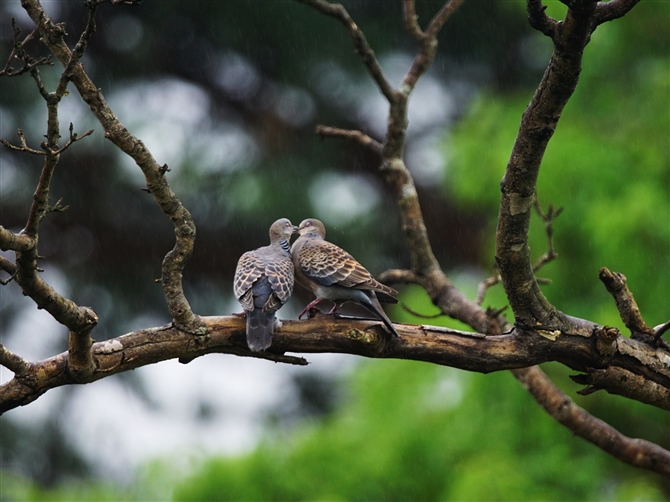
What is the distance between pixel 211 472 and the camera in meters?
8.15

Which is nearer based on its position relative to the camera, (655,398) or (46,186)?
(46,186)

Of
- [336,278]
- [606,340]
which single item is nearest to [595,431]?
[606,340]

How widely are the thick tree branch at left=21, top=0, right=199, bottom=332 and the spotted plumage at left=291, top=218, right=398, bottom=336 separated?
72 cm

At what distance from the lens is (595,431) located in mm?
4512

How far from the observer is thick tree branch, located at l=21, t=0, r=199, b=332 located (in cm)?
290

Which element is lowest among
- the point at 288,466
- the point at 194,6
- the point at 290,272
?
the point at 290,272

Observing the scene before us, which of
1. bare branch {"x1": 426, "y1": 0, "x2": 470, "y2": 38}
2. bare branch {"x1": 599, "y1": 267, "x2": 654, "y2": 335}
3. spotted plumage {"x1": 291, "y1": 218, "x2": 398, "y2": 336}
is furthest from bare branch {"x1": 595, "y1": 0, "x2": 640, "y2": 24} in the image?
bare branch {"x1": 426, "y1": 0, "x2": 470, "y2": 38}

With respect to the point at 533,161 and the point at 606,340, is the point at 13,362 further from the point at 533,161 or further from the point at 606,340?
the point at 606,340

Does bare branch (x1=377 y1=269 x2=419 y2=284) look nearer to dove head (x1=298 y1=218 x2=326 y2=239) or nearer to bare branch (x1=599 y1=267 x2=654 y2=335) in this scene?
dove head (x1=298 y1=218 x2=326 y2=239)

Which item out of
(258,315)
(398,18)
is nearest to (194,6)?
(398,18)

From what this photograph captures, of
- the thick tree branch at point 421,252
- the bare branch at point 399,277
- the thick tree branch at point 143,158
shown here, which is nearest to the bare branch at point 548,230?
the thick tree branch at point 421,252

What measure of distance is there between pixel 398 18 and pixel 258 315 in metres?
8.77

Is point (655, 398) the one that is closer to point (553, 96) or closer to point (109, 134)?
point (553, 96)

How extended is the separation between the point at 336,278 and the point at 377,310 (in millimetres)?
454
